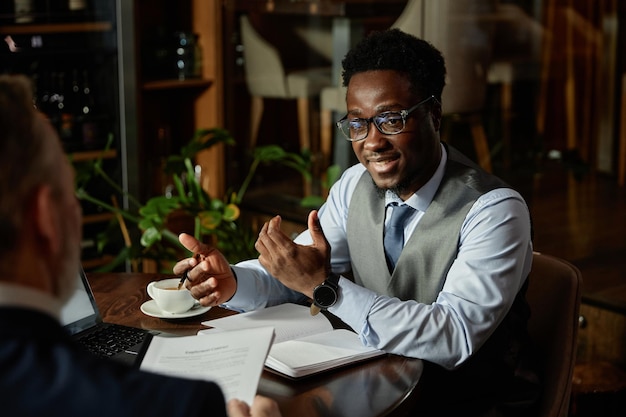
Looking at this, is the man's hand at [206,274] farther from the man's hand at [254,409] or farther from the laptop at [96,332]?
Answer: the man's hand at [254,409]

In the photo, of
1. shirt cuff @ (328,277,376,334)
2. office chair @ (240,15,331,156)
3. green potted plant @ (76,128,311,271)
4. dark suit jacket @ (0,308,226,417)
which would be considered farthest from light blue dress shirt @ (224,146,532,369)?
office chair @ (240,15,331,156)

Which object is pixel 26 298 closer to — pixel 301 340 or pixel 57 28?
pixel 301 340

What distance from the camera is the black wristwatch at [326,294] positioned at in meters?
1.83

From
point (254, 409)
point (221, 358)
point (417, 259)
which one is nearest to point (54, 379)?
point (254, 409)

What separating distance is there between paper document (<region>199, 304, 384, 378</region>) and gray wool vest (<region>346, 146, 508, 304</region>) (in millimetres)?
212

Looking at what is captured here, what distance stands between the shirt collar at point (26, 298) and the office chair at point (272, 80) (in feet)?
10.7

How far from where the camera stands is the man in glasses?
1800 mm

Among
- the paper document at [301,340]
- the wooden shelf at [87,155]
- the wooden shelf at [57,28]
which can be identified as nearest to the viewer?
the paper document at [301,340]

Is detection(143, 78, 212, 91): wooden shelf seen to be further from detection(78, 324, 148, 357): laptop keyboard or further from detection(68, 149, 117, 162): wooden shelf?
detection(78, 324, 148, 357): laptop keyboard

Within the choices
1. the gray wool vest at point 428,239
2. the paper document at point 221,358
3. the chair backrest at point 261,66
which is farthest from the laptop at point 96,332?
the chair backrest at point 261,66

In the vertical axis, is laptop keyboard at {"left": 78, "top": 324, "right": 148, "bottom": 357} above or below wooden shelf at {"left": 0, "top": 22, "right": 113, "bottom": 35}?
below

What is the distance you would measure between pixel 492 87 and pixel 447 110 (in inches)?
7.9

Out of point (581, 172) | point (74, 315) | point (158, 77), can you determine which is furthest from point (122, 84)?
point (74, 315)

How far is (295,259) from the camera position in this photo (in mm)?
1824
